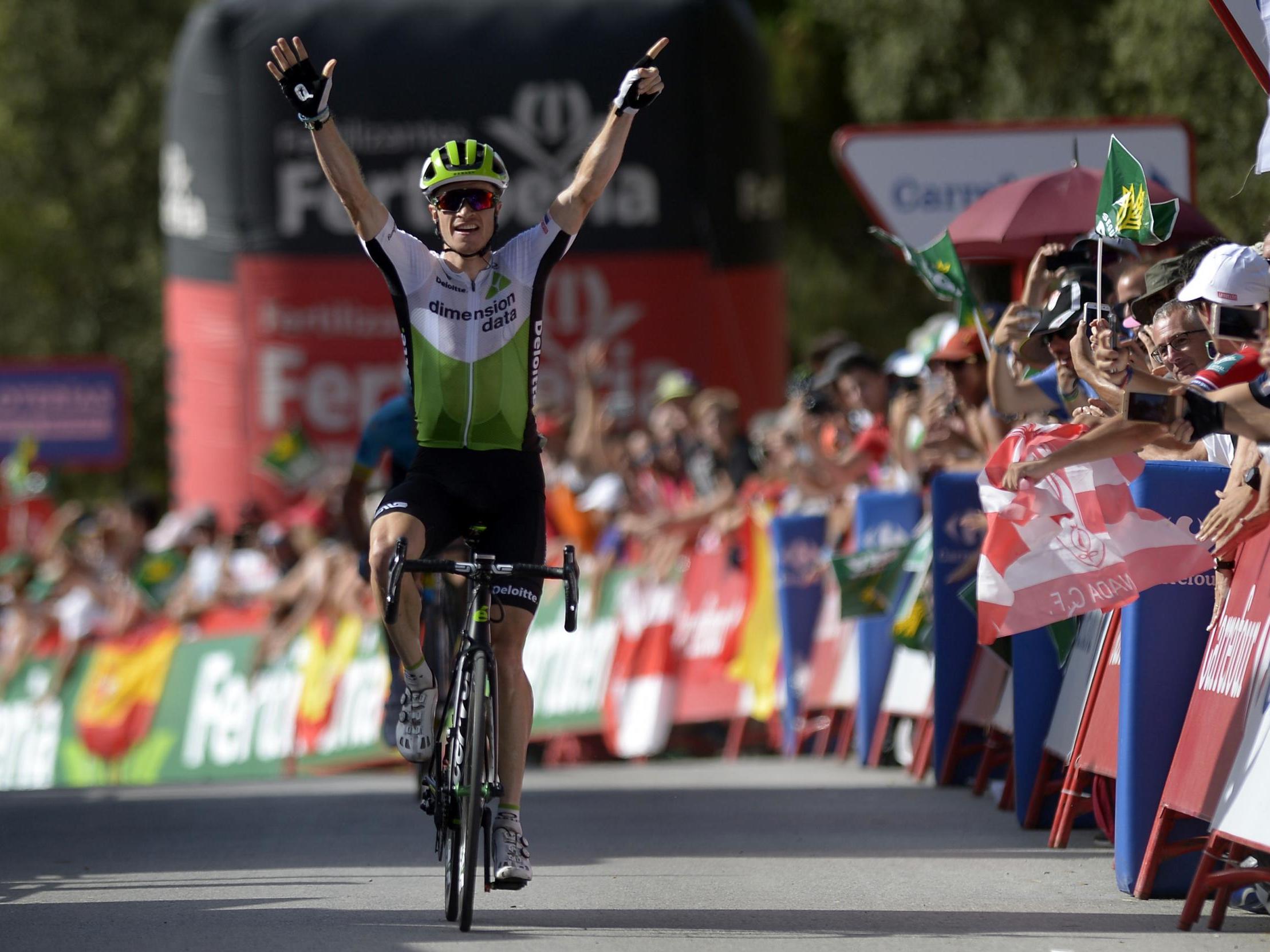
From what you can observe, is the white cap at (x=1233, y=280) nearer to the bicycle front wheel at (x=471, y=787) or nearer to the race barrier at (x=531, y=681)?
the bicycle front wheel at (x=471, y=787)

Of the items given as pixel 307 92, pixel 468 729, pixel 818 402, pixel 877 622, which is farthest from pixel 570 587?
pixel 818 402

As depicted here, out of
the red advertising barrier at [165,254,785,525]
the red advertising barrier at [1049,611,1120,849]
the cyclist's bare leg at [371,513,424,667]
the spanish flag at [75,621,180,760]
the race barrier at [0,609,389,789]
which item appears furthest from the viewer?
the red advertising barrier at [165,254,785,525]

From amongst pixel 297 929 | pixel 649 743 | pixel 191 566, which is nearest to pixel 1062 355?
pixel 297 929

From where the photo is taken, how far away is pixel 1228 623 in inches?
282

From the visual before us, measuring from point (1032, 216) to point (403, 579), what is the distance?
4339 millimetres

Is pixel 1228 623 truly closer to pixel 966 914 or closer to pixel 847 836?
pixel 966 914

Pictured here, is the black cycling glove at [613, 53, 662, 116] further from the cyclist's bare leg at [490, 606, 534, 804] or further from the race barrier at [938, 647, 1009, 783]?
the race barrier at [938, 647, 1009, 783]

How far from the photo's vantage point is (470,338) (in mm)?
7840

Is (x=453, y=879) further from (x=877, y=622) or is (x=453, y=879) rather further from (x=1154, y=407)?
(x=877, y=622)

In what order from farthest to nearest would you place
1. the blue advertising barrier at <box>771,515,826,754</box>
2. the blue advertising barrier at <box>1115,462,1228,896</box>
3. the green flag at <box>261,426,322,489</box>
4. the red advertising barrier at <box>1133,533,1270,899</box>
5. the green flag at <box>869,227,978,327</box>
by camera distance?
the green flag at <box>261,426,322,489</box>, the blue advertising barrier at <box>771,515,826,754</box>, the green flag at <box>869,227,978,327</box>, the blue advertising barrier at <box>1115,462,1228,896</box>, the red advertising barrier at <box>1133,533,1270,899</box>

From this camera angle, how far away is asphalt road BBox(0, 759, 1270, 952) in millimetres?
7051

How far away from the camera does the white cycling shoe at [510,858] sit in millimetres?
7324

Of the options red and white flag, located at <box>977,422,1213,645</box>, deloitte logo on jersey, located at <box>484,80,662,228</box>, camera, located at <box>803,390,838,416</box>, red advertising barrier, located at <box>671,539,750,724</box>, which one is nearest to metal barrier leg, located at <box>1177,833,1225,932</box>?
red and white flag, located at <box>977,422,1213,645</box>

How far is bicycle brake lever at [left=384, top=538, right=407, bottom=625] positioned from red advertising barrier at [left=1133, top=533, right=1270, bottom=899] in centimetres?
248
